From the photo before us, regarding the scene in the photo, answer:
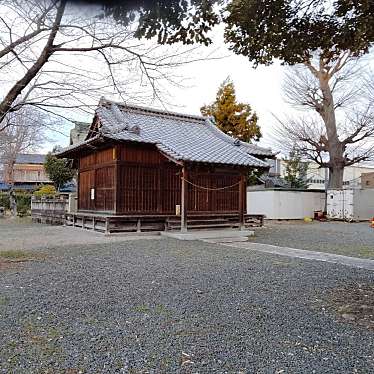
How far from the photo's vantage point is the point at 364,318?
3.92m

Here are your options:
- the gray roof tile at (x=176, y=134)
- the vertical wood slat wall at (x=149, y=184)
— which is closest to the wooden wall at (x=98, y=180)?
the vertical wood slat wall at (x=149, y=184)

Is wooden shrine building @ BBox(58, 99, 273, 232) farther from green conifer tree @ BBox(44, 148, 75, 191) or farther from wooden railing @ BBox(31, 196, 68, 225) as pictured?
green conifer tree @ BBox(44, 148, 75, 191)

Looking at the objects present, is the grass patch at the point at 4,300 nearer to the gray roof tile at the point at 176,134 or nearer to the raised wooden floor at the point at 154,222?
the gray roof tile at the point at 176,134

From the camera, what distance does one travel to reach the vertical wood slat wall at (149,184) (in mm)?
12617

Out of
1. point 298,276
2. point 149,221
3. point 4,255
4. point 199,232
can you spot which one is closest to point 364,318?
point 298,276

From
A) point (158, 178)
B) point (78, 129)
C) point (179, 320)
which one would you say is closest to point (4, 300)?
point (179, 320)

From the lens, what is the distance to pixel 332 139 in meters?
23.1

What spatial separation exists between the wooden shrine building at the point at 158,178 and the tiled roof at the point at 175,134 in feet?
0.12

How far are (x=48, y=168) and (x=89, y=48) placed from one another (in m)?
22.6

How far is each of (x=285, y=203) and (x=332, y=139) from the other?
16.6 ft

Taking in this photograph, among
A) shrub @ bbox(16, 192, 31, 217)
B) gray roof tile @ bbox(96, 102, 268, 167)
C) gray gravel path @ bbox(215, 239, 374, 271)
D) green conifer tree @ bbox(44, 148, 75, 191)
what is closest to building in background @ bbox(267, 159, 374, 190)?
green conifer tree @ bbox(44, 148, 75, 191)

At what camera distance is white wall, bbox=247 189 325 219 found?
71.8 ft

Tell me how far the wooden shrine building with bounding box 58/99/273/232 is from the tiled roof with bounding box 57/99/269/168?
4cm

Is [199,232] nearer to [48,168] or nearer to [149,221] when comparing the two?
[149,221]
